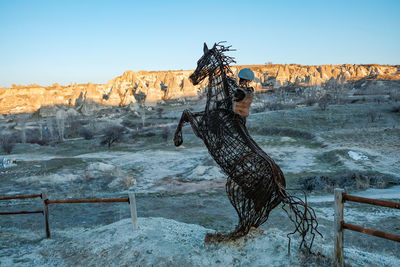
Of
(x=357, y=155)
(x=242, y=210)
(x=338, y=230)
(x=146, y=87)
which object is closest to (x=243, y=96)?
(x=242, y=210)

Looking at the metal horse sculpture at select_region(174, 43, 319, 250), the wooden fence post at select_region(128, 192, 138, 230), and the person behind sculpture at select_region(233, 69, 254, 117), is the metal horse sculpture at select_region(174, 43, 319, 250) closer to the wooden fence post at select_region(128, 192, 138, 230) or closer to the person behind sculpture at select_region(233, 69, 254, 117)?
the person behind sculpture at select_region(233, 69, 254, 117)

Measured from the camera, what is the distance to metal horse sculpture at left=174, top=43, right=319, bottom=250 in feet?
11.5

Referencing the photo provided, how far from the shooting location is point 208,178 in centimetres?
1248

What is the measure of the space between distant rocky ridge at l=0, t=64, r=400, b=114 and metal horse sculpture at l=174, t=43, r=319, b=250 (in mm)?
69877

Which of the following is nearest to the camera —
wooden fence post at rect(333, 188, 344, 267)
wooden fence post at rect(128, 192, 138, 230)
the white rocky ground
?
wooden fence post at rect(333, 188, 344, 267)

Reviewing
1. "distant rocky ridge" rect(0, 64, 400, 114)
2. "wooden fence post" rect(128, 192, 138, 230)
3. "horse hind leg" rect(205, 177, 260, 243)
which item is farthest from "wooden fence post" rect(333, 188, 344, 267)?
"distant rocky ridge" rect(0, 64, 400, 114)

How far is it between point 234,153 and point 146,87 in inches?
3447

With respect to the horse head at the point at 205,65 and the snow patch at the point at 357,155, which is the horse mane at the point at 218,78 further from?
the snow patch at the point at 357,155

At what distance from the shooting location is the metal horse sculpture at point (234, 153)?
138 inches

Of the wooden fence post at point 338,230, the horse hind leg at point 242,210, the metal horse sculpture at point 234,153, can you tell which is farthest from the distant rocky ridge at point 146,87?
the wooden fence post at point 338,230

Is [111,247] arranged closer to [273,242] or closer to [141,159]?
[273,242]

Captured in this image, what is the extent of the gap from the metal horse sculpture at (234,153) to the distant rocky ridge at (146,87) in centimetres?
6988

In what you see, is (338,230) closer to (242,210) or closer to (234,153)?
(242,210)

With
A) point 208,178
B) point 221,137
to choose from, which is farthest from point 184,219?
point 208,178
